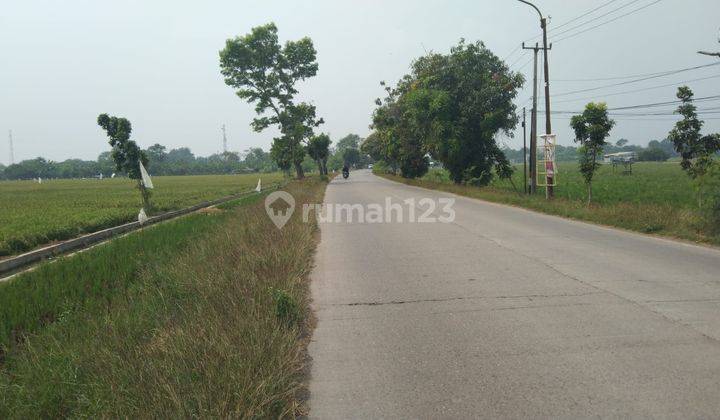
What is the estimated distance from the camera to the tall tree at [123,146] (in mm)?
16906

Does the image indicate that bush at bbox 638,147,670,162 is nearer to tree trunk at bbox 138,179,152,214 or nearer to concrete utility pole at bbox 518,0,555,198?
concrete utility pole at bbox 518,0,555,198

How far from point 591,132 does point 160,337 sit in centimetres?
1516

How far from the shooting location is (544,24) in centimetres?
1845

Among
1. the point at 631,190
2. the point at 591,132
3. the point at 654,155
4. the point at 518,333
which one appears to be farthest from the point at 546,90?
the point at 654,155

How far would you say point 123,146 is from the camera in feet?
56.0

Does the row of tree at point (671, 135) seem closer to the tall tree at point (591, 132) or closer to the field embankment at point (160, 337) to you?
the tall tree at point (591, 132)

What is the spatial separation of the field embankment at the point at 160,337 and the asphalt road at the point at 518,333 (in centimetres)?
44

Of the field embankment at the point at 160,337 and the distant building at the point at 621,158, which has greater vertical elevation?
the distant building at the point at 621,158

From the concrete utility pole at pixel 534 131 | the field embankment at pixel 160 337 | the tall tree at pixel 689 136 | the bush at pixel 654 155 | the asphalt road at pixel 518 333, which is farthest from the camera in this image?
the bush at pixel 654 155

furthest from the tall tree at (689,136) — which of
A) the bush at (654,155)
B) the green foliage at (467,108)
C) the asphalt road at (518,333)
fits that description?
the bush at (654,155)

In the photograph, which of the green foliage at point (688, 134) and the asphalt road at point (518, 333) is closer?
the asphalt road at point (518, 333)

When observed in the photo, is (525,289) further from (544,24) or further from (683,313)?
(544,24)

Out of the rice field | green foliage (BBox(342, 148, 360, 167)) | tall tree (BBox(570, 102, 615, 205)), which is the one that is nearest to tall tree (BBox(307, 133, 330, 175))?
the rice field

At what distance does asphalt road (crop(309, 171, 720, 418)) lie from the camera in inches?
126
